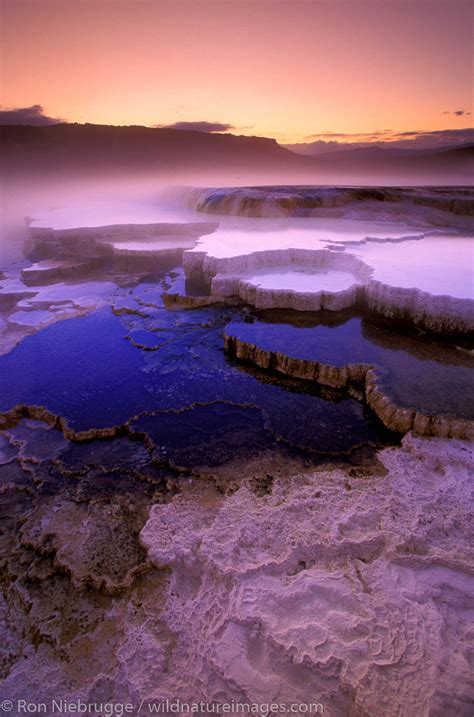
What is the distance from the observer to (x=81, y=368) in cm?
546

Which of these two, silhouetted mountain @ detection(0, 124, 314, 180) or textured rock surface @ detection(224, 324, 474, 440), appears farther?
silhouetted mountain @ detection(0, 124, 314, 180)

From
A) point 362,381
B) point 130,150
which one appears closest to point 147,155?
point 130,150

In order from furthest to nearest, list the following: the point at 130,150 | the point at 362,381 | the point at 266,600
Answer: the point at 130,150 < the point at 362,381 < the point at 266,600

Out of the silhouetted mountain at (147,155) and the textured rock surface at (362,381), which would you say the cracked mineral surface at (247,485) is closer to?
the textured rock surface at (362,381)

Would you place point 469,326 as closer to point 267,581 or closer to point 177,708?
point 267,581

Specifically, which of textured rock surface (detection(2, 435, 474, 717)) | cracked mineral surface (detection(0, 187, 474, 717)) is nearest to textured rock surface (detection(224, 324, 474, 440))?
cracked mineral surface (detection(0, 187, 474, 717))

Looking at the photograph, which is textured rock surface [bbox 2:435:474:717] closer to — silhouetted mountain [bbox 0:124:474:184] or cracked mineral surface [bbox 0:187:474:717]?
cracked mineral surface [bbox 0:187:474:717]

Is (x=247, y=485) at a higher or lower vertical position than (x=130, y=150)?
lower

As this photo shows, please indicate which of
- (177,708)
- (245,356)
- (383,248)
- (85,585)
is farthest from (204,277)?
(177,708)

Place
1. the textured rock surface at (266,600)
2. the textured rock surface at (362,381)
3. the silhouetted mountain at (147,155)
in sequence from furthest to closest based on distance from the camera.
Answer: the silhouetted mountain at (147,155), the textured rock surface at (362,381), the textured rock surface at (266,600)

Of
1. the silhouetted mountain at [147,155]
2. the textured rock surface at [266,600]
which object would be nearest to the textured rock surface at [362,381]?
the textured rock surface at [266,600]

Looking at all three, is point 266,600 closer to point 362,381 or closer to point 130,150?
point 362,381

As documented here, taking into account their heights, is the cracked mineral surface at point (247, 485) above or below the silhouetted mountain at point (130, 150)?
below

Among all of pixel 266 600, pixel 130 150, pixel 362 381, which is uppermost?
pixel 130 150
